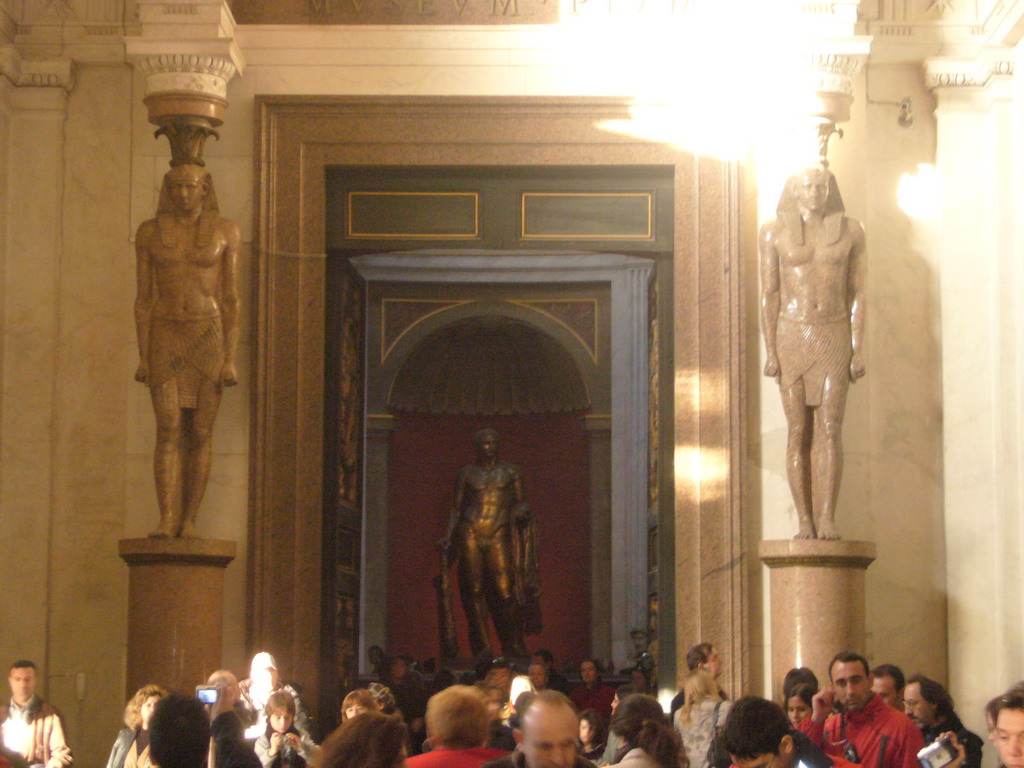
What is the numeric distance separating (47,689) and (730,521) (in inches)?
175

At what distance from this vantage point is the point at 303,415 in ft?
37.2

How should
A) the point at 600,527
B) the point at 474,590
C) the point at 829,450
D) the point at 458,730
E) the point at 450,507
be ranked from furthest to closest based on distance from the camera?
the point at 450,507
the point at 600,527
the point at 474,590
the point at 829,450
the point at 458,730

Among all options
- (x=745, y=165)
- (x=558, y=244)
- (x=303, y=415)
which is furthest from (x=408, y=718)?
(x=745, y=165)

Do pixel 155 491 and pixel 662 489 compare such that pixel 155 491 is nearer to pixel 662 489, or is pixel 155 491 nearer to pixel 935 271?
pixel 662 489

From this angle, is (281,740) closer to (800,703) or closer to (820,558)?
(800,703)

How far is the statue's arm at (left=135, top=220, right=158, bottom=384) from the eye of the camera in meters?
10.7

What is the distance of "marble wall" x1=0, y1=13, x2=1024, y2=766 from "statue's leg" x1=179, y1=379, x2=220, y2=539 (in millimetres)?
481

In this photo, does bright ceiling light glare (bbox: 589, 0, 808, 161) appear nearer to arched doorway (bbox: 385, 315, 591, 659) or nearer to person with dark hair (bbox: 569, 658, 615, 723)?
person with dark hair (bbox: 569, 658, 615, 723)

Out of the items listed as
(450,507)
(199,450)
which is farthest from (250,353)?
(450,507)

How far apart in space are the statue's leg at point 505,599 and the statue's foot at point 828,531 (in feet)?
21.2

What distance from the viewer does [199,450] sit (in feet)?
35.3

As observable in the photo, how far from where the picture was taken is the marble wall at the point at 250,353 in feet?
36.6

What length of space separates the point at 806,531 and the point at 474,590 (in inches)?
258

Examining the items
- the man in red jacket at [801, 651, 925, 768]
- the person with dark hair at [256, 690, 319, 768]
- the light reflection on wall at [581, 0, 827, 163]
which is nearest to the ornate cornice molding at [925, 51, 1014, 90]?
the light reflection on wall at [581, 0, 827, 163]
